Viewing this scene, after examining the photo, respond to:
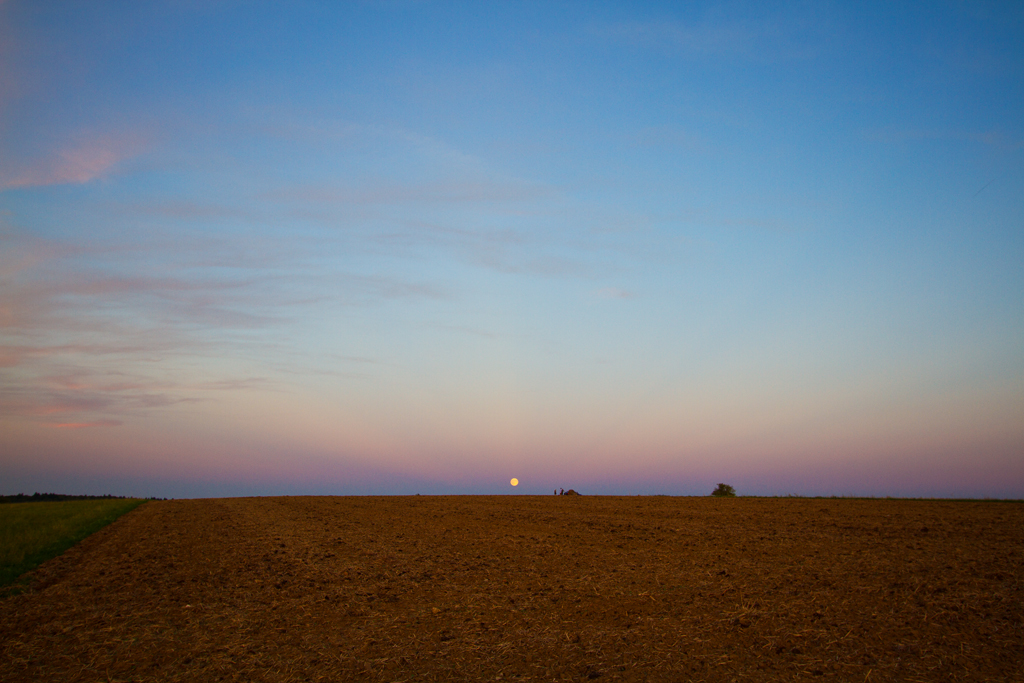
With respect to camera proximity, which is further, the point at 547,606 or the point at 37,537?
the point at 37,537

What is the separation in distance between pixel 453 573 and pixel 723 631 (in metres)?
7.91

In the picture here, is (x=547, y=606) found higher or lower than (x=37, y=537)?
higher

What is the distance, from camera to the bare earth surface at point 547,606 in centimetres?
927

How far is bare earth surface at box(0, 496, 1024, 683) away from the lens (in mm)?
9273

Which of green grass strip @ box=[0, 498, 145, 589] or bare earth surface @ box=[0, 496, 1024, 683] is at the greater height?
bare earth surface @ box=[0, 496, 1024, 683]

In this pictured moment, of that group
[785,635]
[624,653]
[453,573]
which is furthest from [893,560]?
[453,573]

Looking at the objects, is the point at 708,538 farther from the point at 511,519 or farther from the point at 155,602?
the point at 155,602

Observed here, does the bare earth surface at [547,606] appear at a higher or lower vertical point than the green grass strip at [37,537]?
higher

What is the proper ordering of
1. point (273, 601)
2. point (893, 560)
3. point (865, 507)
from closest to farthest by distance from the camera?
point (273, 601), point (893, 560), point (865, 507)

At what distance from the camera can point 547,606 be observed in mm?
12617

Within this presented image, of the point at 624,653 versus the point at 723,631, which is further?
the point at 723,631

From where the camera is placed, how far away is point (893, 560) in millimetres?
15727

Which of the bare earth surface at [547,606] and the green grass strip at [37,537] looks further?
the green grass strip at [37,537]

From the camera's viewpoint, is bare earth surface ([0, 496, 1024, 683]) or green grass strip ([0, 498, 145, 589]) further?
green grass strip ([0, 498, 145, 589])
